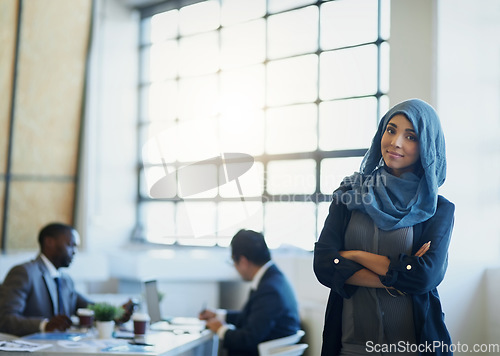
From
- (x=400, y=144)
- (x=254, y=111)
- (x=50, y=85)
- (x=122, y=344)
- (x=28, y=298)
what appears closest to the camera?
(x=400, y=144)

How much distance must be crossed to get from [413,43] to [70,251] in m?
2.48

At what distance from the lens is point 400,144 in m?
2.16

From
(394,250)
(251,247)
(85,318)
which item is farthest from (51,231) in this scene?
(394,250)

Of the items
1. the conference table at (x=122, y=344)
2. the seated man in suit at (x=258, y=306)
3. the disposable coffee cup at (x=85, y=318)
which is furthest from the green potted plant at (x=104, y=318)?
the seated man in suit at (x=258, y=306)

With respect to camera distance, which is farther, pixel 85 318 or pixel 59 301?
pixel 59 301

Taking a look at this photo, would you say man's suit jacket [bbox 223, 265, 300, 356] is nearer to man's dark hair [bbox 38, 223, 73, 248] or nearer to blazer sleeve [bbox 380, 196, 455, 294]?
man's dark hair [bbox 38, 223, 73, 248]

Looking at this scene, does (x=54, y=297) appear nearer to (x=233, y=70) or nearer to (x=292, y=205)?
(x=292, y=205)

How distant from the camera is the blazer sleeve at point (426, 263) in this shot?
6.70ft

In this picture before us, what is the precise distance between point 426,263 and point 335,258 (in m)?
0.32

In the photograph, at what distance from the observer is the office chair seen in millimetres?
3154

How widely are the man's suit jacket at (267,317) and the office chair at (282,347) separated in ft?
0.38

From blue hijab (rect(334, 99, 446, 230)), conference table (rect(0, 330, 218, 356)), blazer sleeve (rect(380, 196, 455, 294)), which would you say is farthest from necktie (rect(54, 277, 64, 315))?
blazer sleeve (rect(380, 196, 455, 294))
